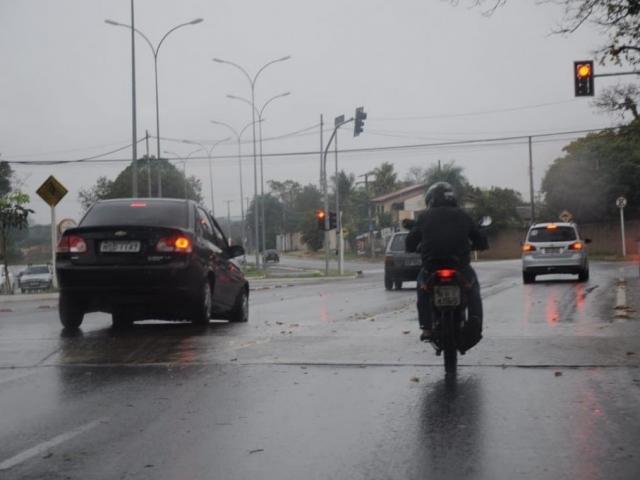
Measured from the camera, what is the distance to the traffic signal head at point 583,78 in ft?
78.8

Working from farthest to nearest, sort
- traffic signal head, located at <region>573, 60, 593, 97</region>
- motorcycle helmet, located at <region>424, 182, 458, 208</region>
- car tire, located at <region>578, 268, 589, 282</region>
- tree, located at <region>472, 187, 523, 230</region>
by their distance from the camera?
tree, located at <region>472, 187, 523, 230</region>, car tire, located at <region>578, 268, 589, 282</region>, traffic signal head, located at <region>573, 60, 593, 97</region>, motorcycle helmet, located at <region>424, 182, 458, 208</region>

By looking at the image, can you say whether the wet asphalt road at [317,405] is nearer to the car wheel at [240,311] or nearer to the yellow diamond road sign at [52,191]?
the car wheel at [240,311]

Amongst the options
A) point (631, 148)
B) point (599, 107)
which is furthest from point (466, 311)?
point (631, 148)

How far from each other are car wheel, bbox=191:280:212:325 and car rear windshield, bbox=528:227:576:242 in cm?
1580

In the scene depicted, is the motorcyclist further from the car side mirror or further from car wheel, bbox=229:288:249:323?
car wheel, bbox=229:288:249:323

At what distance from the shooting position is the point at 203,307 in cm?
1230

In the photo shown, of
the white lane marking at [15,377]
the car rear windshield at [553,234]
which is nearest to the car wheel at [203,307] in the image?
the white lane marking at [15,377]

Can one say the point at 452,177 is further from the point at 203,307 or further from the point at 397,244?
the point at 203,307

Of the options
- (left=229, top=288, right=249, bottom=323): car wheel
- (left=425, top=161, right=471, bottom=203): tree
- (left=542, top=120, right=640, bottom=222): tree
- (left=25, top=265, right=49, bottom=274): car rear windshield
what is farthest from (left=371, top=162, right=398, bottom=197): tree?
(left=229, top=288, right=249, bottom=323): car wheel

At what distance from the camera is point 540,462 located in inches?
199

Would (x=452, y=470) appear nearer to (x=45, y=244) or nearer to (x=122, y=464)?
(x=122, y=464)

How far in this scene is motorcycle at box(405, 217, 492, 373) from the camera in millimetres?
8102

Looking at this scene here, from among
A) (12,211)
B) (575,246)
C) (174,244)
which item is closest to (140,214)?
(174,244)

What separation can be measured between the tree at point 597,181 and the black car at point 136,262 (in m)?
58.8
